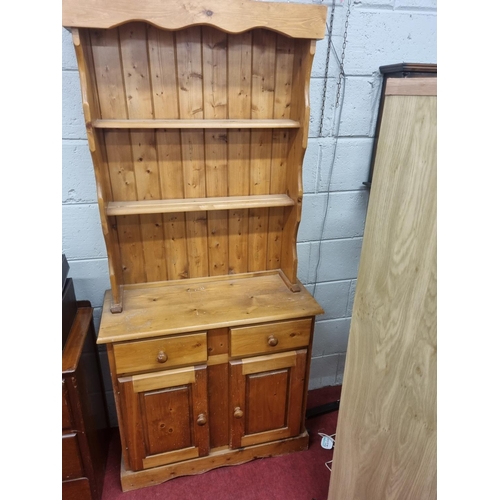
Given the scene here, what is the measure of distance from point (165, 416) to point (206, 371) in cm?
27

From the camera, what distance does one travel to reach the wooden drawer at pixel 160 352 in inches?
58.3

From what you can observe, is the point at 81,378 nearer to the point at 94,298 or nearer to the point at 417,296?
the point at 94,298

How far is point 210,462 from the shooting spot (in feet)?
5.91

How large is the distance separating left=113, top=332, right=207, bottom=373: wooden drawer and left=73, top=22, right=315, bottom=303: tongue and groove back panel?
0.22m

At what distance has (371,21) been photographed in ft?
5.48

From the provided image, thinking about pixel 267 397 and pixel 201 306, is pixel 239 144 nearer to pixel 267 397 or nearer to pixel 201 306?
pixel 201 306

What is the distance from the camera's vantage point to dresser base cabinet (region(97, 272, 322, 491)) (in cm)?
152

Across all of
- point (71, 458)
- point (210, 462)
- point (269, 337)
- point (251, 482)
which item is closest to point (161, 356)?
point (269, 337)

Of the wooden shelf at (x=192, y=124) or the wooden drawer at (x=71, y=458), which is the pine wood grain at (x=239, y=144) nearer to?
the wooden shelf at (x=192, y=124)

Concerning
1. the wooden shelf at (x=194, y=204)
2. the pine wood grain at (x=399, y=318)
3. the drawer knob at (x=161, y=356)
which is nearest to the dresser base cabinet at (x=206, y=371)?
the drawer knob at (x=161, y=356)

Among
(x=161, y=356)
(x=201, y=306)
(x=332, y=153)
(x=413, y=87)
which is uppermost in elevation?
(x=413, y=87)

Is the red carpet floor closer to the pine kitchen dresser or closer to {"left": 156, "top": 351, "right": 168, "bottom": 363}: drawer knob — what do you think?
the pine kitchen dresser

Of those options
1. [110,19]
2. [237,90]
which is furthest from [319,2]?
[110,19]

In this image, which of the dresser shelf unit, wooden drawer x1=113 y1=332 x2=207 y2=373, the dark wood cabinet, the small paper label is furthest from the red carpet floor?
the dresser shelf unit
